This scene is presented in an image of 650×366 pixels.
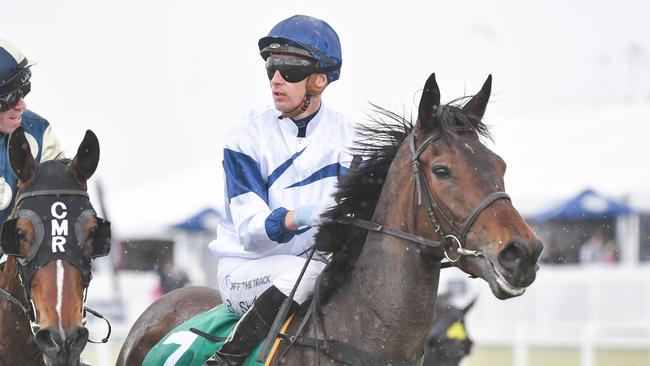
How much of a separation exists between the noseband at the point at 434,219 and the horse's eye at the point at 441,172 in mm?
76

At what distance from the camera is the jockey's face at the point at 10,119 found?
5375mm

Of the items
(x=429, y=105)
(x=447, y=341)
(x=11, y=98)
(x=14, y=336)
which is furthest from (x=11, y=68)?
(x=447, y=341)

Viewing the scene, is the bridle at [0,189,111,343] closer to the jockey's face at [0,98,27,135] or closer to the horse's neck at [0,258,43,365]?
the horse's neck at [0,258,43,365]

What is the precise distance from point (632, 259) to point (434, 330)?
11620mm

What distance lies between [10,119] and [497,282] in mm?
2587

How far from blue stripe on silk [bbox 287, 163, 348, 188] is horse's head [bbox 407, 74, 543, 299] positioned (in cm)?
70

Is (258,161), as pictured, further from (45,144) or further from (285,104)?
(45,144)

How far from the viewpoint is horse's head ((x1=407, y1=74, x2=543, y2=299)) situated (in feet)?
14.5

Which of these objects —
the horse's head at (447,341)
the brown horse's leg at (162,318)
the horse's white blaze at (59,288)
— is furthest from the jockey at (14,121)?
the horse's head at (447,341)

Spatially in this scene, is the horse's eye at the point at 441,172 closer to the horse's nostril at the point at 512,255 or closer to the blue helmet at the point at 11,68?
the horse's nostril at the point at 512,255

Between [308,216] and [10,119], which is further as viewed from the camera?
[10,119]

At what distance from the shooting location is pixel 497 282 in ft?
14.6

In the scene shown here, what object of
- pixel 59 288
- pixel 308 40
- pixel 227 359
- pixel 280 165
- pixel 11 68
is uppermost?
pixel 308 40

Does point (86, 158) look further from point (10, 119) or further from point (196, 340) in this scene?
point (196, 340)
